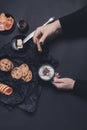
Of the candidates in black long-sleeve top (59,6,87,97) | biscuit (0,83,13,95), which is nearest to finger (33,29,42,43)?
black long-sleeve top (59,6,87,97)

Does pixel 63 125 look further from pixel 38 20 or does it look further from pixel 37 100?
pixel 38 20

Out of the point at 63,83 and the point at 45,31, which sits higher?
the point at 45,31

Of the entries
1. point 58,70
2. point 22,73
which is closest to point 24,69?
point 22,73

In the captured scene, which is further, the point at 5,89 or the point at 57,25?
the point at 57,25

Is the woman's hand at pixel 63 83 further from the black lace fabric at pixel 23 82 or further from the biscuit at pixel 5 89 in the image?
the biscuit at pixel 5 89

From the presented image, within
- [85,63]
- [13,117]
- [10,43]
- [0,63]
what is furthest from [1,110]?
[85,63]

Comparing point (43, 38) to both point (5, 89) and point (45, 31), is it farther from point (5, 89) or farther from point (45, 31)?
point (5, 89)

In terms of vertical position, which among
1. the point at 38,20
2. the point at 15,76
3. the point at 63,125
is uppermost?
the point at 38,20
